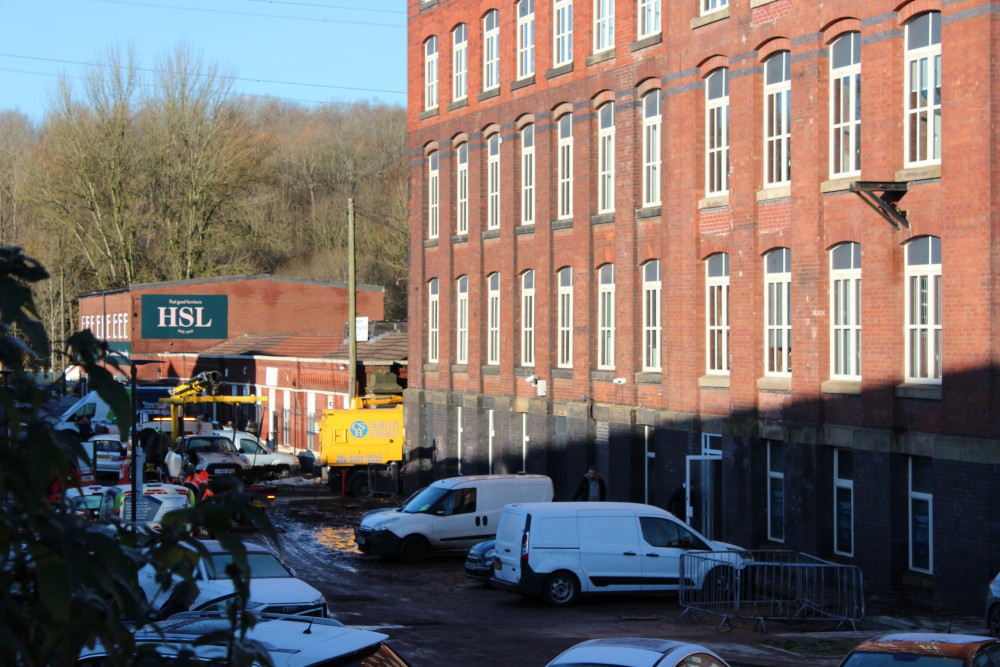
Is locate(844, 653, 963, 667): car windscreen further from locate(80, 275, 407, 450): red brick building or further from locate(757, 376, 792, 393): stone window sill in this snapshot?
locate(80, 275, 407, 450): red brick building

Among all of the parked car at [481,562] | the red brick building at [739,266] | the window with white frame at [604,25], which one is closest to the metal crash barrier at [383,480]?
the red brick building at [739,266]

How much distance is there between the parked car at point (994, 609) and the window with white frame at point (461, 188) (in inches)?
862

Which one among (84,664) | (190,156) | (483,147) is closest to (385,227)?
(190,156)

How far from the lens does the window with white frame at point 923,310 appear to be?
19.1m

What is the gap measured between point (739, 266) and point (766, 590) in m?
7.19

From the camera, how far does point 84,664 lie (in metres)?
6.76

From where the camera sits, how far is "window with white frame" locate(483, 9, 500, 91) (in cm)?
3353

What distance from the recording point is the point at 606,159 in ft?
94.0

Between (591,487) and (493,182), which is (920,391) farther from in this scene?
(493,182)

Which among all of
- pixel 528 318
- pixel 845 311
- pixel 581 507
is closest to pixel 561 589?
pixel 581 507

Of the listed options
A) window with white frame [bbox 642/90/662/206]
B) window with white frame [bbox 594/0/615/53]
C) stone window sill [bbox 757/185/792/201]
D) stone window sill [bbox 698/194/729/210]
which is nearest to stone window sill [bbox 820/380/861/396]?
stone window sill [bbox 757/185/792/201]

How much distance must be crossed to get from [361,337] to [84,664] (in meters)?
36.8

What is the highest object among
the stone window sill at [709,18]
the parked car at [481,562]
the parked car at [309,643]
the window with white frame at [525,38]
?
the window with white frame at [525,38]

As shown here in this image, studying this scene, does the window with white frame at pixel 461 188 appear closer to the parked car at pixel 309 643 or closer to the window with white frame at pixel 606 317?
the window with white frame at pixel 606 317
